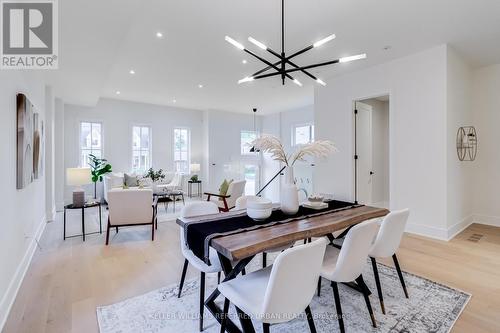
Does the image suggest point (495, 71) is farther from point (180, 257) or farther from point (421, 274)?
point (180, 257)

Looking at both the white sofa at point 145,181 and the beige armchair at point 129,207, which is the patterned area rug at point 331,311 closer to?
the beige armchair at point 129,207

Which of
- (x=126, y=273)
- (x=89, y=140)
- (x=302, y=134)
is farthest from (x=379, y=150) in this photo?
(x=89, y=140)

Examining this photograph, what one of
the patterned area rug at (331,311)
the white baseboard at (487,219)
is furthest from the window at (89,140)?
the white baseboard at (487,219)

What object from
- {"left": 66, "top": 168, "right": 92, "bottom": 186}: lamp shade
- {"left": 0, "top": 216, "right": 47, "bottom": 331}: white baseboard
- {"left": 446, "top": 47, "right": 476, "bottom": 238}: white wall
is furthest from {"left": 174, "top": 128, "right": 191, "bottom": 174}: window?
{"left": 446, "top": 47, "right": 476, "bottom": 238}: white wall

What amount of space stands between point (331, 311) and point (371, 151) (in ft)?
13.9

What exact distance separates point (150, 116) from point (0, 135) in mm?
6156

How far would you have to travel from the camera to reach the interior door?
199 inches

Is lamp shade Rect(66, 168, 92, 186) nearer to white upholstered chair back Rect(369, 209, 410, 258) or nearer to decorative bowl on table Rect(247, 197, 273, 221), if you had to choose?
decorative bowl on table Rect(247, 197, 273, 221)

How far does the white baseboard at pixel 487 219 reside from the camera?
4.58m

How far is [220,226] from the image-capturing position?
193 cm

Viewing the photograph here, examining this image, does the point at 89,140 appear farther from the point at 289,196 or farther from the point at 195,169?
the point at 289,196

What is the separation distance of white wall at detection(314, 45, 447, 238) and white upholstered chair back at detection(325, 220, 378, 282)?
7.58 ft

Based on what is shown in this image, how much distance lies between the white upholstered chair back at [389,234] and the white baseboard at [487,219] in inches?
161

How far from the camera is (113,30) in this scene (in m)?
2.75
